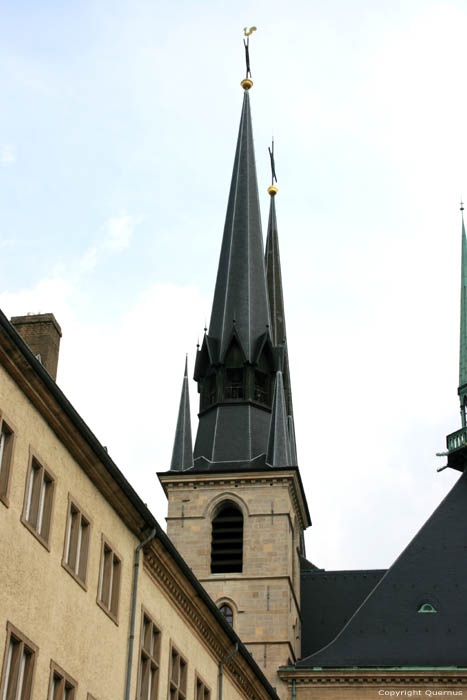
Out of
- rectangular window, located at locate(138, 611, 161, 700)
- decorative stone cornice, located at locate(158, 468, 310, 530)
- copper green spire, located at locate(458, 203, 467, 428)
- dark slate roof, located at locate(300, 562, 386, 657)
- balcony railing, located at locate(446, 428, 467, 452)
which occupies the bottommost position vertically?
rectangular window, located at locate(138, 611, 161, 700)

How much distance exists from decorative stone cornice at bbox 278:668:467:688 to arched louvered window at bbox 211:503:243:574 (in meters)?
4.93

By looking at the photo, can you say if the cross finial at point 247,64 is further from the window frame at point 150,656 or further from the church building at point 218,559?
the window frame at point 150,656

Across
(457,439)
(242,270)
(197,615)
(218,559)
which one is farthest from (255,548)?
(197,615)

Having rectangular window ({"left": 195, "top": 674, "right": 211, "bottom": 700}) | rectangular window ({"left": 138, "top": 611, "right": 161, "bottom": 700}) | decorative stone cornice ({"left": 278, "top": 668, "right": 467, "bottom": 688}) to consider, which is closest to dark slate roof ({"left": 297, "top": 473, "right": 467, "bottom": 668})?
decorative stone cornice ({"left": 278, "top": 668, "right": 467, "bottom": 688})

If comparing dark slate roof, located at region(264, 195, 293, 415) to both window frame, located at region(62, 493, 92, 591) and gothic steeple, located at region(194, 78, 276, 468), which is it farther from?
window frame, located at region(62, 493, 92, 591)

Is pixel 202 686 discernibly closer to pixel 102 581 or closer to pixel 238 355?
pixel 102 581

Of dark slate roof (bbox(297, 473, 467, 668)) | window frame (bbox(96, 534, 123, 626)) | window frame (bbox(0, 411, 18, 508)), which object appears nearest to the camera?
window frame (bbox(0, 411, 18, 508))

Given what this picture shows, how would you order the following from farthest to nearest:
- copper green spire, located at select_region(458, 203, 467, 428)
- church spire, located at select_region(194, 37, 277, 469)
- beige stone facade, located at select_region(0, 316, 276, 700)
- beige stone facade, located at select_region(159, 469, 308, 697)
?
copper green spire, located at select_region(458, 203, 467, 428) < church spire, located at select_region(194, 37, 277, 469) < beige stone facade, located at select_region(159, 469, 308, 697) < beige stone facade, located at select_region(0, 316, 276, 700)

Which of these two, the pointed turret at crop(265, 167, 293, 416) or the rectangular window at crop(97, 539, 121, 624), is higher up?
the pointed turret at crop(265, 167, 293, 416)

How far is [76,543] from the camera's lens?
1945 centimetres

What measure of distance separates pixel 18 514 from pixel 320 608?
111 ft

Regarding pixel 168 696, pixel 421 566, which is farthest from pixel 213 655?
pixel 421 566

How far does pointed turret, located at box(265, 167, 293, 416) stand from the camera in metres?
62.1

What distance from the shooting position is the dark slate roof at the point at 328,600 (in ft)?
156
